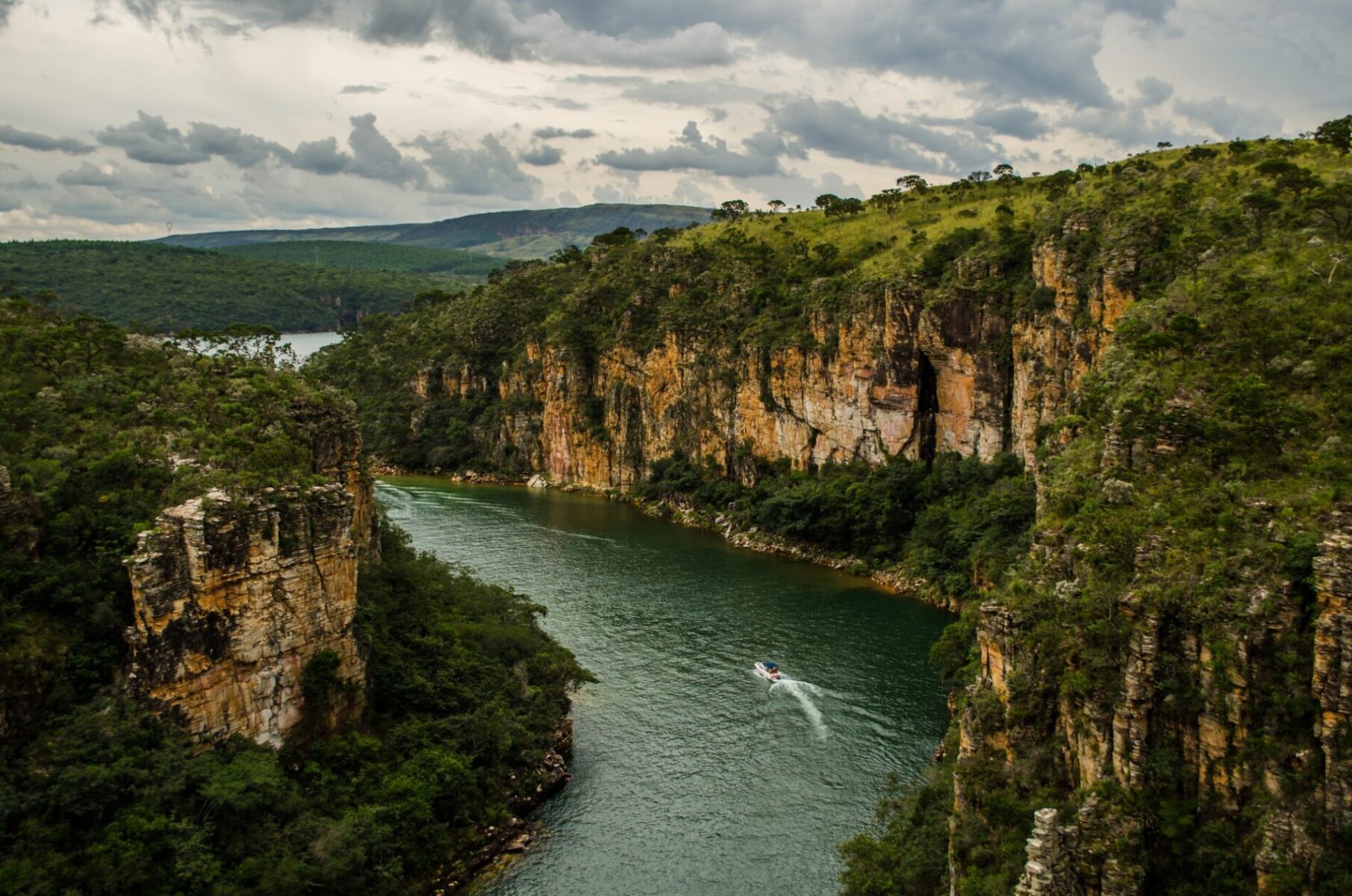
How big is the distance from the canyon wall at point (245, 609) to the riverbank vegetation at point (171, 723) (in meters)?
0.68

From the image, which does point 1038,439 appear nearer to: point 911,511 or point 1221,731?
point 911,511

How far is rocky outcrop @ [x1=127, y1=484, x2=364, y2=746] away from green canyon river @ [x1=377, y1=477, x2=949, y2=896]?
28.0 feet

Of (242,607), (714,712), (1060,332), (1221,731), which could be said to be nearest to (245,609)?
(242,607)

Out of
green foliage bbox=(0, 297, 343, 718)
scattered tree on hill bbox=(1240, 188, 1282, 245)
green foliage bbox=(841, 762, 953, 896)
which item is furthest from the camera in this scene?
scattered tree on hill bbox=(1240, 188, 1282, 245)

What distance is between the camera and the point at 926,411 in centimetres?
6838

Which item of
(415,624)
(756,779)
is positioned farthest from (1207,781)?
(415,624)

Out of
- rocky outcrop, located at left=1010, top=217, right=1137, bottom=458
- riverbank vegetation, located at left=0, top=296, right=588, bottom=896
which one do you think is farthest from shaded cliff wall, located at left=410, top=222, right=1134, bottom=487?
riverbank vegetation, located at left=0, top=296, right=588, bottom=896

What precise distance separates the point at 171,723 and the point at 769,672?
2404 centimetres

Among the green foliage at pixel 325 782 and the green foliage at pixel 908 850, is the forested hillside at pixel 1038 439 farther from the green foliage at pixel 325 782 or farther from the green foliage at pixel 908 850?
the green foliage at pixel 325 782

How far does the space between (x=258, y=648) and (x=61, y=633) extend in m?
4.76

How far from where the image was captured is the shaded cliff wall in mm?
57406

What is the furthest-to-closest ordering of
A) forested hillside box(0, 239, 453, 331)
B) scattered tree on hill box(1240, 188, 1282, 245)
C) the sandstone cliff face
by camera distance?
forested hillside box(0, 239, 453, 331) → scattered tree on hill box(1240, 188, 1282, 245) → the sandstone cliff face

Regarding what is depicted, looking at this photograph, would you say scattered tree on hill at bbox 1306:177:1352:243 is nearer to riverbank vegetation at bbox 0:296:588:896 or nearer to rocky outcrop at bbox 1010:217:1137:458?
rocky outcrop at bbox 1010:217:1137:458

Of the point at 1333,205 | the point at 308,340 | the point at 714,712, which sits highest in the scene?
the point at 1333,205
